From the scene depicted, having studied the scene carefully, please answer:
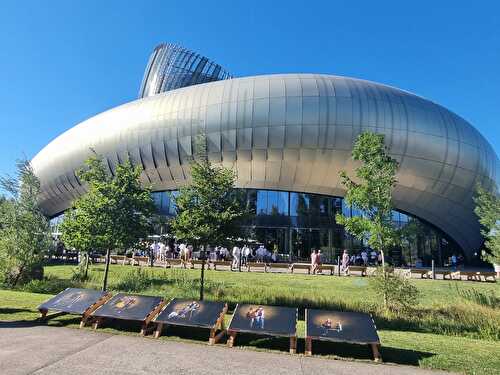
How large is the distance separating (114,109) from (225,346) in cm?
3576

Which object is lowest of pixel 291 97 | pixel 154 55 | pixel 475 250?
pixel 475 250

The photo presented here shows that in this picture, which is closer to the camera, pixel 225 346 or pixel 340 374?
pixel 340 374

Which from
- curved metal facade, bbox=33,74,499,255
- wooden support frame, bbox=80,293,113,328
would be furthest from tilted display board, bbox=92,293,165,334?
curved metal facade, bbox=33,74,499,255

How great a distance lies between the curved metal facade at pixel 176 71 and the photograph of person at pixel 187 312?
58137 mm

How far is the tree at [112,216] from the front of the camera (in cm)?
1383

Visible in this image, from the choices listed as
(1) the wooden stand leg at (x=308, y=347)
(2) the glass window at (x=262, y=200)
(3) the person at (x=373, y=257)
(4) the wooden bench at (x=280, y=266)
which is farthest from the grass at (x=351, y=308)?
(2) the glass window at (x=262, y=200)

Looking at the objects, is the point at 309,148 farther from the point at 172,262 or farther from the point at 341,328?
the point at 341,328

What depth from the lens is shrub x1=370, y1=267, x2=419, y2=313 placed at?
11.3 metres

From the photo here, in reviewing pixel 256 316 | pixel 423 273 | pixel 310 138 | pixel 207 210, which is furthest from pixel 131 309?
pixel 310 138

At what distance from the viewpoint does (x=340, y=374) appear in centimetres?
565

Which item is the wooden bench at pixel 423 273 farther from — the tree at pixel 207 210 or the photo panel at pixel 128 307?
the photo panel at pixel 128 307

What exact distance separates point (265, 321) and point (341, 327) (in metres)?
1.44

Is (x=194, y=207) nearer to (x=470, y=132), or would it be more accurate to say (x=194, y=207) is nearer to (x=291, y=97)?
(x=291, y=97)

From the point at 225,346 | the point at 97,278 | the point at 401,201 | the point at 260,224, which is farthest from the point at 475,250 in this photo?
the point at 225,346
